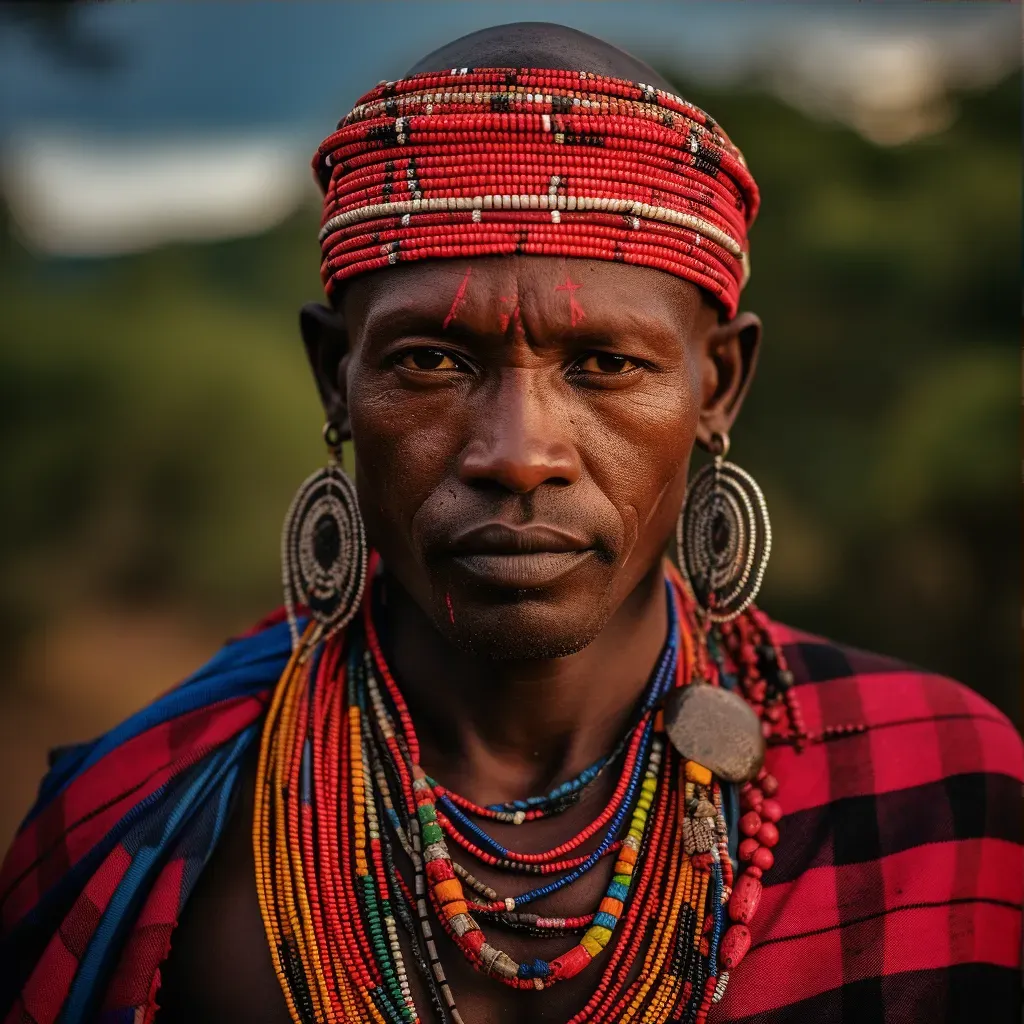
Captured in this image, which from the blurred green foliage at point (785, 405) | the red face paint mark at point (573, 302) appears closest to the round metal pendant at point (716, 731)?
the red face paint mark at point (573, 302)

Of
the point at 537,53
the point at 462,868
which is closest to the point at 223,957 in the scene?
the point at 462,868

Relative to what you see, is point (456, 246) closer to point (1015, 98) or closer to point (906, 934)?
point (906, 934)

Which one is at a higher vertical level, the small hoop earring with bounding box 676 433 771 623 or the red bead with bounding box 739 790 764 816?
the small hoop earring with bounding box 676 433 771 623

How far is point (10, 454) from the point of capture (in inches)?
289

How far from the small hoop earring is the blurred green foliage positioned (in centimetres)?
398

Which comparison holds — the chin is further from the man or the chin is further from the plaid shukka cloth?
the plaid shukka cloth

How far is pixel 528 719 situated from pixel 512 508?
58cm

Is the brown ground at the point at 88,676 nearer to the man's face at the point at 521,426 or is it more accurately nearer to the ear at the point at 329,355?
the ear at the point at 329,355

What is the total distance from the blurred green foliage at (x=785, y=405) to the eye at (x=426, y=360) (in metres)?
4.56

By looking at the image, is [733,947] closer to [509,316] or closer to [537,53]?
[509,316]

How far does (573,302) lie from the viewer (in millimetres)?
2141

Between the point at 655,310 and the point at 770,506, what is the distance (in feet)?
15.3

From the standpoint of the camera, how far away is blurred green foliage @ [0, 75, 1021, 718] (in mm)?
6375

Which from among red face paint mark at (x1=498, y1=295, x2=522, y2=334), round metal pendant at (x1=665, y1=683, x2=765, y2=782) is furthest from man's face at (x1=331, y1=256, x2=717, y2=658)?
round metal pendant at (x1=665, y1=683, x2=765, y2=782)
